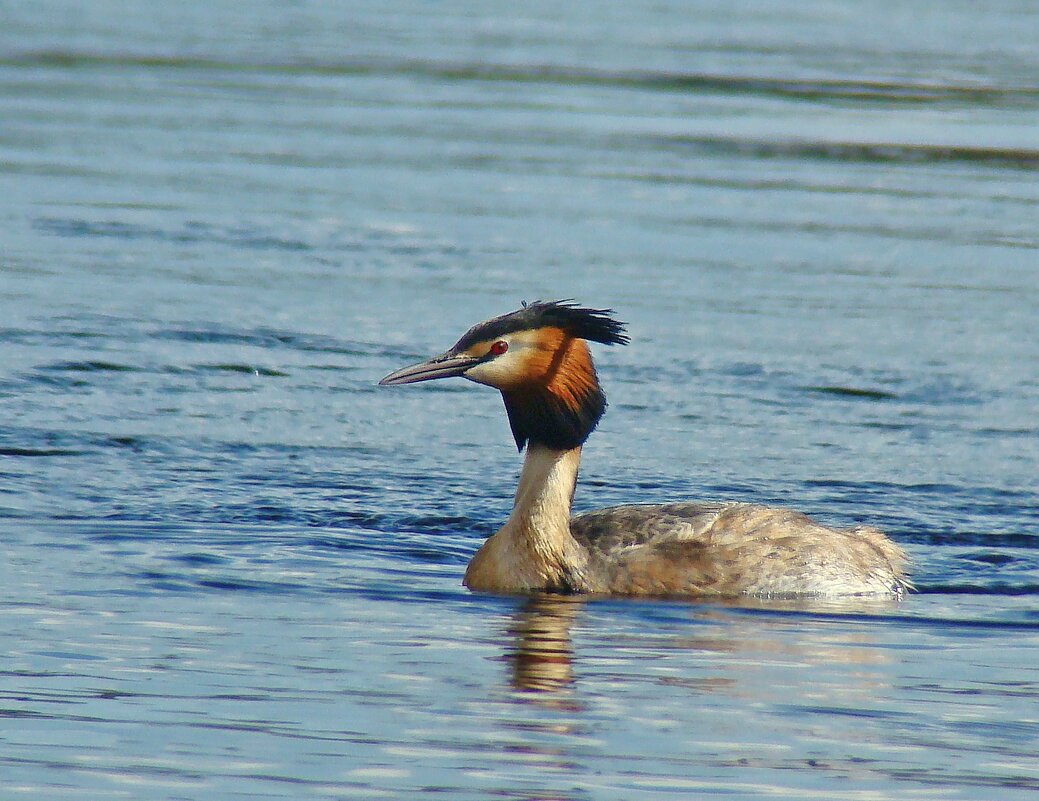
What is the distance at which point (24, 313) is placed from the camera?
53.4 ft

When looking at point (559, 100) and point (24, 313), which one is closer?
point (24, 313)

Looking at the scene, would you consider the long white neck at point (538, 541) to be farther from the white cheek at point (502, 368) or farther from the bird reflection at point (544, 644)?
the white cheek at point (502, 368)

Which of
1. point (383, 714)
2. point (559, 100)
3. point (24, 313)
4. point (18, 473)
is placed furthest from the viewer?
point (559, 100)

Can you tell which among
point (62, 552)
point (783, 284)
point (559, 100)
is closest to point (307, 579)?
point (62, 552)

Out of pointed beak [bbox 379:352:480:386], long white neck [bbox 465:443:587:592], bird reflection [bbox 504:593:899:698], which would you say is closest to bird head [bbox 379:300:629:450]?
pointed beak [bbox 379:352:480:386]

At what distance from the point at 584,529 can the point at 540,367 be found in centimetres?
99

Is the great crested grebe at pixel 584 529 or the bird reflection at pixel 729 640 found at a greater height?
the great crested grebe at pixel 584 529

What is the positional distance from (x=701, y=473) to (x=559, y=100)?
15147mm

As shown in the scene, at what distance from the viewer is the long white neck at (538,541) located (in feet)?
35.0

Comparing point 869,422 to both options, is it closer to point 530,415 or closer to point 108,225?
point 530,415

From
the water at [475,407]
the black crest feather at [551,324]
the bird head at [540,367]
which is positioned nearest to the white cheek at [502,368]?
the bird head at [540,367]

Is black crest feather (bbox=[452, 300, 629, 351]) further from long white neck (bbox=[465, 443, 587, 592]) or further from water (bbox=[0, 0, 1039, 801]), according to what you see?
water (bbox=[0, 0, 1039, 801])

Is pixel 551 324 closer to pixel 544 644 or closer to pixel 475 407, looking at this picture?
pixel 544 644

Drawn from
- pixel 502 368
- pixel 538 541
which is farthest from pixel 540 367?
pixel 538 541
